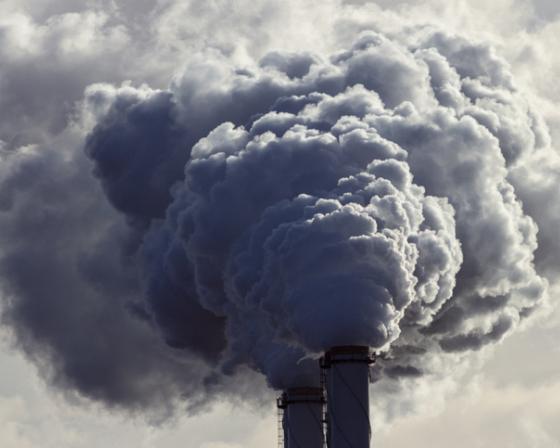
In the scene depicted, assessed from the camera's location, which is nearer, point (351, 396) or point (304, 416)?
point (351, 396)

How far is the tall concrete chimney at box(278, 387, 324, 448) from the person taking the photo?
183875 mm

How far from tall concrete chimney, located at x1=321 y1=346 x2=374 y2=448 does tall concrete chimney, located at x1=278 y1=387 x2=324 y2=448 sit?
33750mm

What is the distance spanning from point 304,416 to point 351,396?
37.0 metres

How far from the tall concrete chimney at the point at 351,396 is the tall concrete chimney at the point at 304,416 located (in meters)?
33.8

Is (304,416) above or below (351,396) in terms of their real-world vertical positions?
above

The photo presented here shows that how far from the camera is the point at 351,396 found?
149 m

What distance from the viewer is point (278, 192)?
163875 mm

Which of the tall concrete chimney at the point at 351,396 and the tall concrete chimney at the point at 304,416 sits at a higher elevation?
the tall concrete chimney at the point at 304,416

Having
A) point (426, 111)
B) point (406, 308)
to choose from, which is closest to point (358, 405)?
point (406, 308)

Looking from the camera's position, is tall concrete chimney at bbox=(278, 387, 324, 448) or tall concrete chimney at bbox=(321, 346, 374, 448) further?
tall concrete chimney at bbox=(278, 387, 324, 448)

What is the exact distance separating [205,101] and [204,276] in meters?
20.2

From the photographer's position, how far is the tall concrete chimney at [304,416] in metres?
184

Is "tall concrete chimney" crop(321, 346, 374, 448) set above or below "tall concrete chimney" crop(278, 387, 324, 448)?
below

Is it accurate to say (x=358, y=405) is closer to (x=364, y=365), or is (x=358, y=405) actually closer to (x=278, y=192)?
(x=364, y=365)
